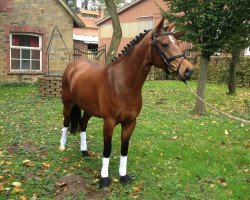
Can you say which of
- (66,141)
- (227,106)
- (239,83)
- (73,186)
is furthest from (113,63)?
(239,83)

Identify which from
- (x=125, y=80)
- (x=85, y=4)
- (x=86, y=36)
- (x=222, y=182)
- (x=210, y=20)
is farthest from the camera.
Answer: (x=85, y=4)

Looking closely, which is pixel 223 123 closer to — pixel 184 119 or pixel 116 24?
pixel 184 119

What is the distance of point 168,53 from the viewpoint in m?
4.29

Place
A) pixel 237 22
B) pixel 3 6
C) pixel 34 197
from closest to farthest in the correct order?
pixel 34 197 < pixel 237 22 < pixel 3 6

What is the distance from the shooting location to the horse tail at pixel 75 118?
21.3 ft

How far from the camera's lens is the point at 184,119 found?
961 centimetres

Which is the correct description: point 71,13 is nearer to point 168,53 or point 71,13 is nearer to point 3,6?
point 3,6

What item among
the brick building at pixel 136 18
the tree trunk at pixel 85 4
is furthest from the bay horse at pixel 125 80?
the tree trunk at pixel 85 4

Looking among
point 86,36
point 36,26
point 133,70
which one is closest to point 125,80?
point 133,70

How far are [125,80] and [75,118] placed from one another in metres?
2.13

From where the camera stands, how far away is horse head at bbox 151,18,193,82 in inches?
162

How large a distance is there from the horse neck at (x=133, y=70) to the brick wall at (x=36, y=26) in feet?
40.9

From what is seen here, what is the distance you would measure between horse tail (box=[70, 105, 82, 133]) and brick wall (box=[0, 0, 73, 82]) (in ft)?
35.4

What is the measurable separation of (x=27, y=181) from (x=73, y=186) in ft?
2.41
